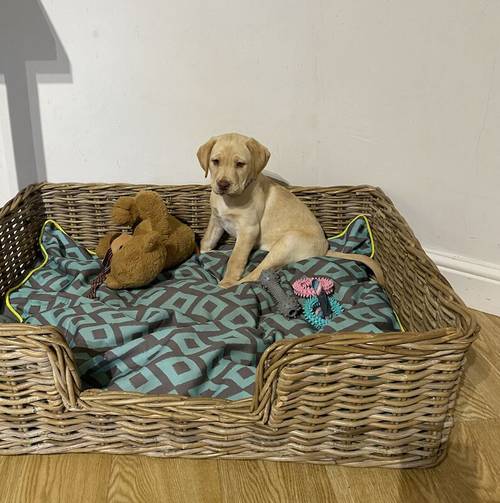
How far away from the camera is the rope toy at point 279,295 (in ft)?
5.55

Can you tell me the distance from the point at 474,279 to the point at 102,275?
140cm

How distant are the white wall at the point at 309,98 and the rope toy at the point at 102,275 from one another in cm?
54

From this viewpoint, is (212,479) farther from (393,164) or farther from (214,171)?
(393,164)

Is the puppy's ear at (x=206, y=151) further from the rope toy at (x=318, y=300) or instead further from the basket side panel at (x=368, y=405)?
the basket side panel at (x=368, y=405)

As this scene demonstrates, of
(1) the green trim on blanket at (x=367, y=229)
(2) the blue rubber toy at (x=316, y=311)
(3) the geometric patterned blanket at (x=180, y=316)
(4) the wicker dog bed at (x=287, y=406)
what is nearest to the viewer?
(4) the wicker dog bed at (x=287, y=406)

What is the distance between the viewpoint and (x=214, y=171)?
1.85 meters

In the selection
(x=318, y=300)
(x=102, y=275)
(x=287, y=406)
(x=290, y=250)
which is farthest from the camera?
(x=290, y=250)

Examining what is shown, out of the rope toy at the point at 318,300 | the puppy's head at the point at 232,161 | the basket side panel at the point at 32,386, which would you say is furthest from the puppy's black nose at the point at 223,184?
the basket side panel at the point at 32,386

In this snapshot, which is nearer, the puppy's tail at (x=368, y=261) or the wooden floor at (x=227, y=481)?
the wooden floor at (x=227, y=481)

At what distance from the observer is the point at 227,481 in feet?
3.95

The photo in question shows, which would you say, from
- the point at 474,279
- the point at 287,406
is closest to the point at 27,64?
the point at 287,406

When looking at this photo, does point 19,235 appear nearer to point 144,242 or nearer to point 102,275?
point 102,275

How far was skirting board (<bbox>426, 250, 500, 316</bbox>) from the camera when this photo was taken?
6.54ft

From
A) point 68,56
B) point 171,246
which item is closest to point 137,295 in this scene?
point 171,246
